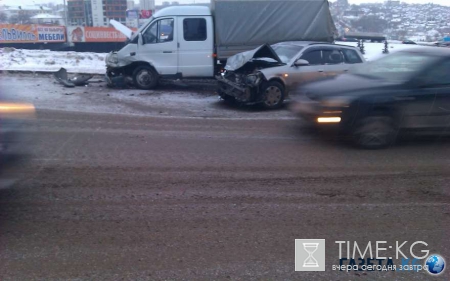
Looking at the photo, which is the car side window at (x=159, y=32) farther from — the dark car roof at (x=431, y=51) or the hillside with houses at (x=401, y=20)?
the dark car roof at (x=431, y=51)

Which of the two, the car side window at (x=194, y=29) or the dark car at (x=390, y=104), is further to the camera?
the car side window at (x=194, y=29)

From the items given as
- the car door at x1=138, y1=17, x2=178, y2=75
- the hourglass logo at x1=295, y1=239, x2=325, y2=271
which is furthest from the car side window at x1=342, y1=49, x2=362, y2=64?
the hourglass logo at x1=295, y1=239, x2=325, y2=271

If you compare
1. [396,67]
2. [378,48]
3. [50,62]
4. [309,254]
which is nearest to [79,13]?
[50,62]

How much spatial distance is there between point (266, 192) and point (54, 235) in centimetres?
255

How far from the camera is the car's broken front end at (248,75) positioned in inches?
467

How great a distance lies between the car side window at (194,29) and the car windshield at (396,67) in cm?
728

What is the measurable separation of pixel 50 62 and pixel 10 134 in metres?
17.7

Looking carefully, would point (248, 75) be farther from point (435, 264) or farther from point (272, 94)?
point (435, 264)

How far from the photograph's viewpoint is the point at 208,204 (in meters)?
5.63

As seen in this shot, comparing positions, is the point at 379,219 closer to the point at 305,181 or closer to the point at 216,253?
the point at 305,181

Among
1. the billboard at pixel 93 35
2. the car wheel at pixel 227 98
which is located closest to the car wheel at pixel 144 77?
the car wheel at pixel 227 98

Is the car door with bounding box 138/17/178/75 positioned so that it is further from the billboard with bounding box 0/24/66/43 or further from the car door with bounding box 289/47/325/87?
the billboard with bounding box 0/24/66/43

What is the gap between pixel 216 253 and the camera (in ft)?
14.6

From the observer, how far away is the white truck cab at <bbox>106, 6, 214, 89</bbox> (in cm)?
1512
